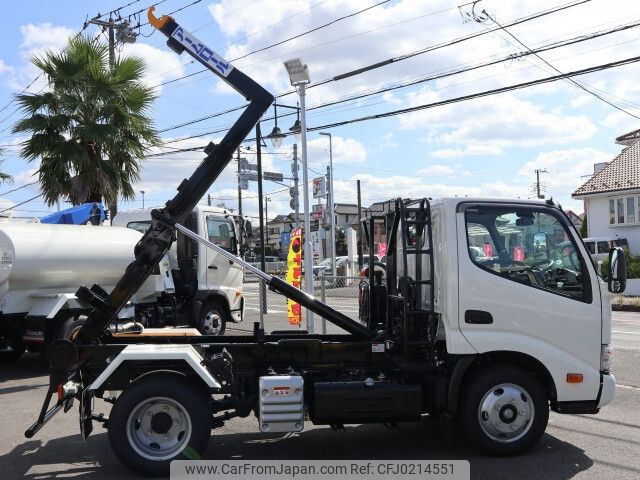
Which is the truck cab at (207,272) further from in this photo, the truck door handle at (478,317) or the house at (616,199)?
the house at (616,199)

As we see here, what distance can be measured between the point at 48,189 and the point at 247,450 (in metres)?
11.4

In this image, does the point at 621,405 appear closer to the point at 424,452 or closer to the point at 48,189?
the point at 424,452

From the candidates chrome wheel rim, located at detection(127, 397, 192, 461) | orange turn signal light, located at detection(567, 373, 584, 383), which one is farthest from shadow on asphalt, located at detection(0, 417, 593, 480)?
orange turn signal light, located at detection(567, 373, 584, 383)

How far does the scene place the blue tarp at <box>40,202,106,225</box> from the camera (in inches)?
546

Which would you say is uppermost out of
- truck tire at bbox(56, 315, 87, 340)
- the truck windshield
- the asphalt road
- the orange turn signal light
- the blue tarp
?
the blue tarp

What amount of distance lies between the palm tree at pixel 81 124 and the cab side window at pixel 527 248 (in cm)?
1171

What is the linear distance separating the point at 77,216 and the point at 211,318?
359 centimetres

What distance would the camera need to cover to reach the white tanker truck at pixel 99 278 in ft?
34.0

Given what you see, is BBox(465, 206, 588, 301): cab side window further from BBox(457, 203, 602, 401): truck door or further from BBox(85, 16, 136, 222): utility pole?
BBox(85, 16, 136, 222): utility pole

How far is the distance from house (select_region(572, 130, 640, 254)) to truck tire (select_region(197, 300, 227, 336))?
25.2 meters

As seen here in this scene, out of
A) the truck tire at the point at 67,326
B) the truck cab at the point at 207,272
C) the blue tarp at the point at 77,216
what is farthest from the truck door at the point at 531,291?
the blue tarp at the point at 77,216

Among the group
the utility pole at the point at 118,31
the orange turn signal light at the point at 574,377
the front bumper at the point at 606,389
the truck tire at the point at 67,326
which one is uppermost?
the utility pole at the point at 118,31

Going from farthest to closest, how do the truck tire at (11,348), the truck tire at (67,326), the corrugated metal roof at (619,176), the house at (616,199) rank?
the corrugated metal roof at (619,176) → the house at (616,199) → the truck tire at (11,348) → the truck tire at (67,326)

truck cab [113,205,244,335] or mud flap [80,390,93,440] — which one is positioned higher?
truck cab [113,205,244,335]
